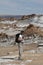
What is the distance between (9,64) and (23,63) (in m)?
0.67

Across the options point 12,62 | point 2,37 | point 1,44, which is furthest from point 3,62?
point 2,37

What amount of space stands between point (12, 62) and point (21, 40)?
113 cm

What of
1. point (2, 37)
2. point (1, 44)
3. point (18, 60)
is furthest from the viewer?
point (2, 37)

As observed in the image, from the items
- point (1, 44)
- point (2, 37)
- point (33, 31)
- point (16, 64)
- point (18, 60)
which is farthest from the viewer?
point (33, 31)

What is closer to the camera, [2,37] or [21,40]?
[21,40]

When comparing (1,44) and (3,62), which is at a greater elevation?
(3,62)

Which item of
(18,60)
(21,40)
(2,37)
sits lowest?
(2,37)

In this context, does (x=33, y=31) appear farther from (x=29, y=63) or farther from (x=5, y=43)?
(x=29, y=63)

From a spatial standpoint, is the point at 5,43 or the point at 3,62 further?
the point at 5,43

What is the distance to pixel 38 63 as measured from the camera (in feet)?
40.6

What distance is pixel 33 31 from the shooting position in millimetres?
34219

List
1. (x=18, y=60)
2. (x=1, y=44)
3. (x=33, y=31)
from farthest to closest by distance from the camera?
1. (x=33, y=31)
2. (x=1, y=44)
3. (x=18, y=60)

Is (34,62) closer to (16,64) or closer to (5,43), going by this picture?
(16,64)

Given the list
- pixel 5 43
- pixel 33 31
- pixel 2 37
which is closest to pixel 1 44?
pixel 5 43
